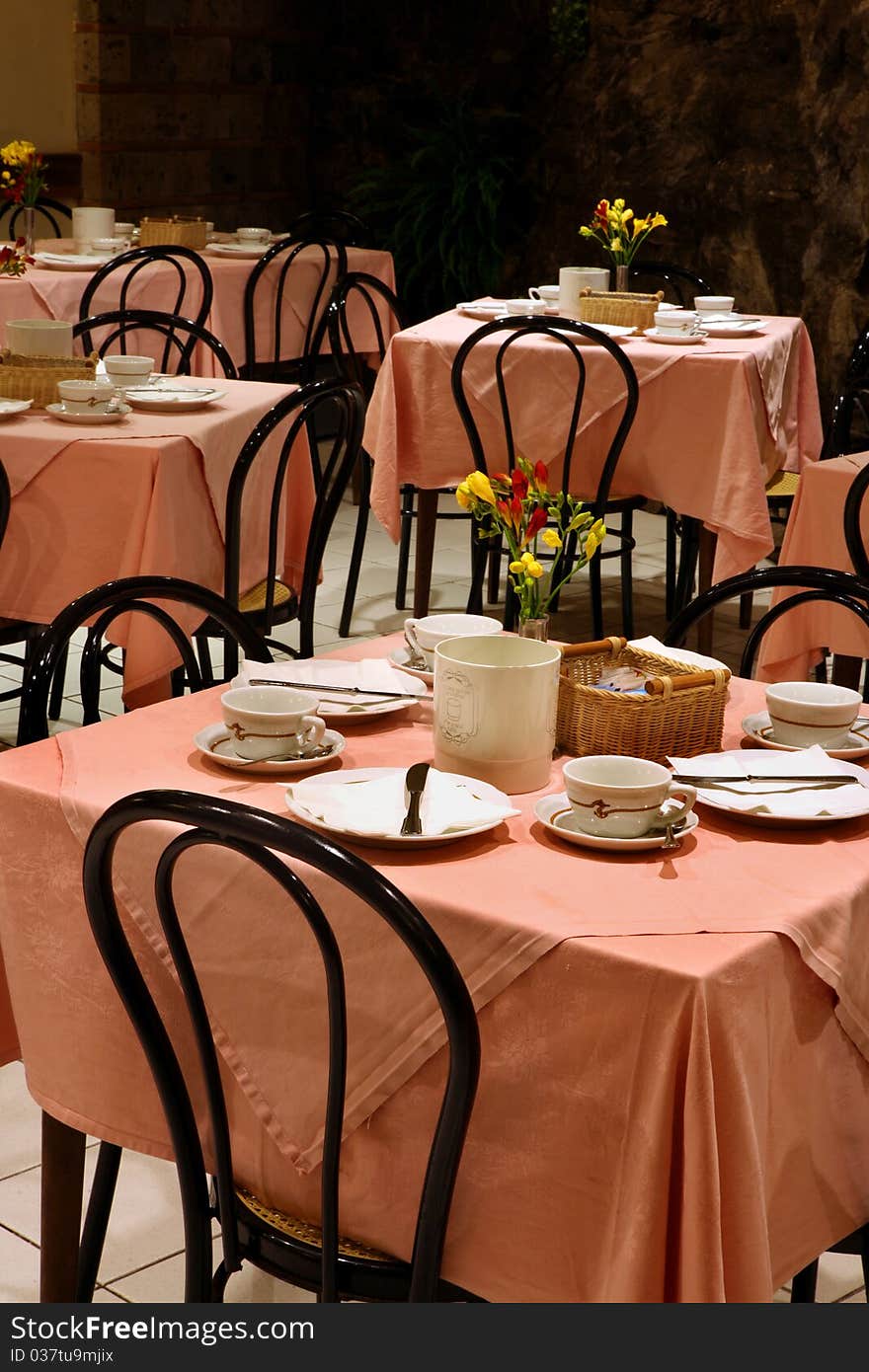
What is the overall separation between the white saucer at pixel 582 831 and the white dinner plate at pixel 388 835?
1.5 inches

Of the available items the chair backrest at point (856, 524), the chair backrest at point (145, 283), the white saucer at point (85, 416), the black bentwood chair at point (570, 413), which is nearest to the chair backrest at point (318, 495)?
the white saucer at point (85, 416)

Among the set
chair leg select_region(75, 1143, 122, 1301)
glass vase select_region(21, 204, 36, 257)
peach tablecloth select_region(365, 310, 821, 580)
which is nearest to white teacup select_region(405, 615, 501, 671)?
chair leg select_region(75, 1143, 122, 1301)

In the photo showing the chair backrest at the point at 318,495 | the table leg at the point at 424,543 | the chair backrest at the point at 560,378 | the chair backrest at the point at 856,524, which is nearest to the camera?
the chair backrest at the point at 856,524

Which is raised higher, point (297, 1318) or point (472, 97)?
point (472, 97)

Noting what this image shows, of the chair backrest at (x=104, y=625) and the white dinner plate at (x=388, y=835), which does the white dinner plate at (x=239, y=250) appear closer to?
the chair backrest at (x=104, y=625)

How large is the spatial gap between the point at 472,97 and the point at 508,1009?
7153mm

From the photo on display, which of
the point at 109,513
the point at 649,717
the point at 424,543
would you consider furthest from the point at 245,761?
the point at 424,543

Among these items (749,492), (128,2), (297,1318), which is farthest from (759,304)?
(297,1318)

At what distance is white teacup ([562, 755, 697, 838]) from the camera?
154cm

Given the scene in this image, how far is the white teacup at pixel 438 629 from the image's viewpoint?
196 cm

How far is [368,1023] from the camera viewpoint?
1.44 metres

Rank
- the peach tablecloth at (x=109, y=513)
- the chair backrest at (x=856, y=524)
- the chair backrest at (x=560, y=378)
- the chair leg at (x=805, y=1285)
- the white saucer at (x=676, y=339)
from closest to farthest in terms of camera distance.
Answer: the chair leg at (x=805, y=1285)
the chair backrest at (x=856, y=524)
the peach tablecloth at (x=109, y=513)
the chair backrest at (x=560, y=378)
the white saucer at (x=676, y=339)

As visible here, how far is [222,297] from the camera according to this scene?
5.90 meters

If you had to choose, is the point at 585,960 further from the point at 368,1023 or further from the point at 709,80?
the point at 709,80
